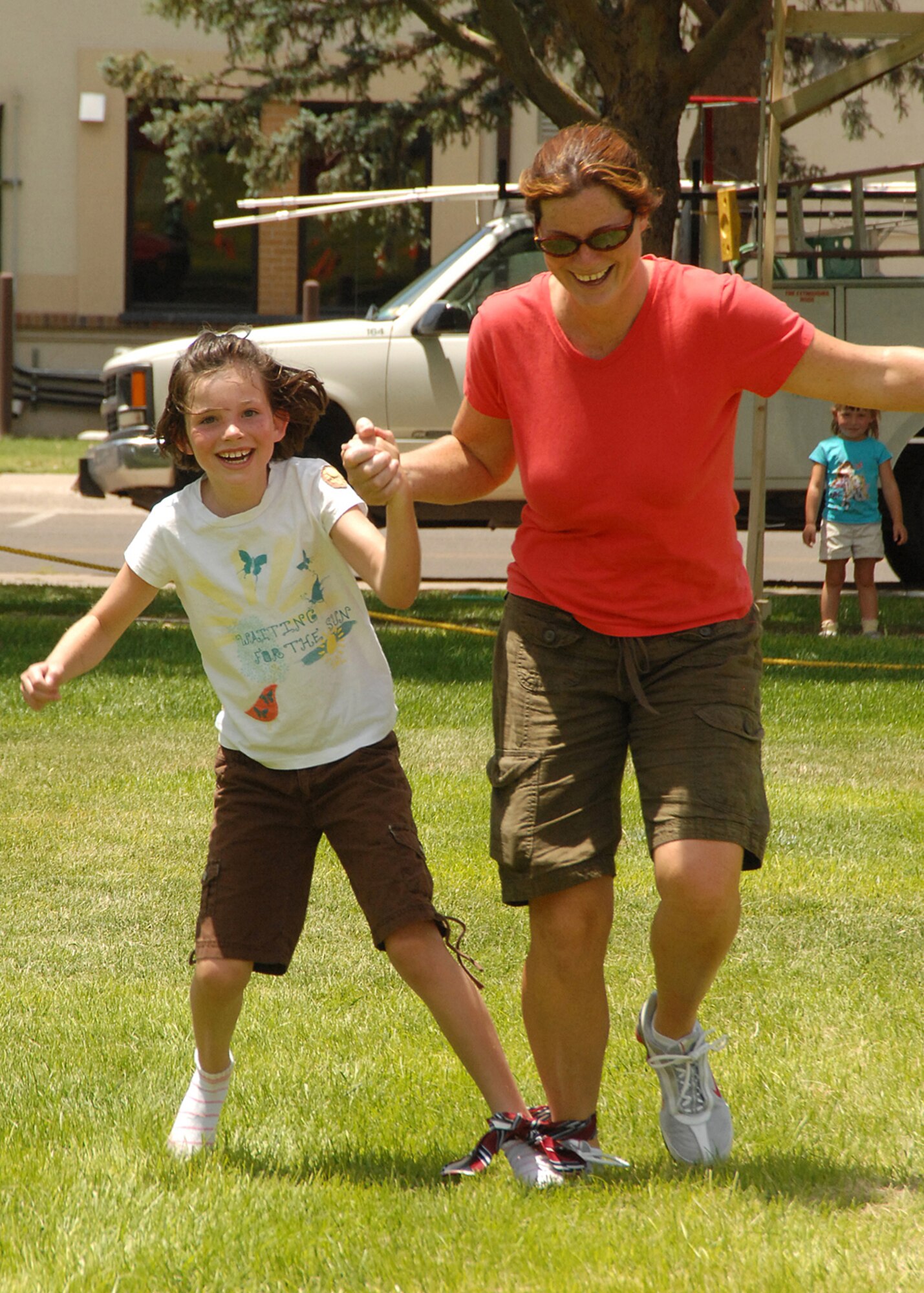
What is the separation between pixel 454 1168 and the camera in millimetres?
3250

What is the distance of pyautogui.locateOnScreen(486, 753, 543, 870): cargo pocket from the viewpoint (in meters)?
3.26

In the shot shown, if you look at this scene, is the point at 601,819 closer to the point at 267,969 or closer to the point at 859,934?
the point at 267,969

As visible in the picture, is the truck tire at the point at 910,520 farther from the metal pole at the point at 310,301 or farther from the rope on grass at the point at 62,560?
the metal pole at the point at 310,301

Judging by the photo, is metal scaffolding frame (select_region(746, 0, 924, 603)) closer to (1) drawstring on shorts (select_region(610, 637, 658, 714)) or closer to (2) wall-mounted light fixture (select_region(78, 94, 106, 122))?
(1) drawstring on shorts (select_region(610, 637, 658, 714))

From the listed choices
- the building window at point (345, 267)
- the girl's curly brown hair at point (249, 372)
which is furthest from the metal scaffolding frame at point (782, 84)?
the building window at point (345, 267)

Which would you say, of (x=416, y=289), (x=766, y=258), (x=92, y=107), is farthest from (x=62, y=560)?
(x=92, y=107)

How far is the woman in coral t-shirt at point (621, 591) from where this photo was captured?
10.3 ft

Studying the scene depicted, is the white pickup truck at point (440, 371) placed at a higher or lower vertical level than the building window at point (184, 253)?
lower

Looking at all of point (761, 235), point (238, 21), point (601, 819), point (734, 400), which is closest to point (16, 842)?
point (601, 819)

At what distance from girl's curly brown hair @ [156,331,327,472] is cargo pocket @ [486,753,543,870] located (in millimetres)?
774

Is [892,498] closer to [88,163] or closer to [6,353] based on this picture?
[6,353]

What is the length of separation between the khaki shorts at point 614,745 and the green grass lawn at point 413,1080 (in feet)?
2.00

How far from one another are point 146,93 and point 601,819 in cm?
1661

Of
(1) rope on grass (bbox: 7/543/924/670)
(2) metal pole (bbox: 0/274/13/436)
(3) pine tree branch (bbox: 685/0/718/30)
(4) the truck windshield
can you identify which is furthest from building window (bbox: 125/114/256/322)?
(1) rope on grass (bbox: 7/543/924/670)
